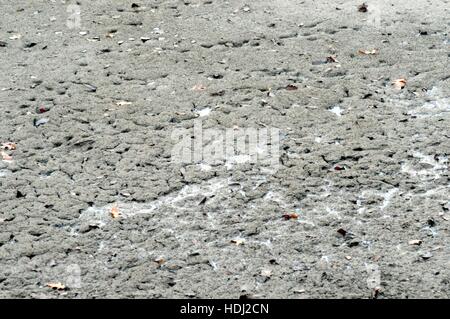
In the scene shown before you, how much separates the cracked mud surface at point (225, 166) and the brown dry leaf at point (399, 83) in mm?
59

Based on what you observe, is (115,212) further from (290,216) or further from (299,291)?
(299,291)

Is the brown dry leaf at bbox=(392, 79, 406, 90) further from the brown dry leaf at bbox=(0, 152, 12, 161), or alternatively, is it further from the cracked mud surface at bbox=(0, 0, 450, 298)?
the brown dry leaf at bbox=(0, 152, 12, 161)

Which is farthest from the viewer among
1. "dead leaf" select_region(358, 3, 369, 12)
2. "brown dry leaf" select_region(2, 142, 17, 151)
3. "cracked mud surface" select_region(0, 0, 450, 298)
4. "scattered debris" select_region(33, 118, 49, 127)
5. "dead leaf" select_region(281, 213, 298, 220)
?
"dead leaf" select_region(358, 3, 369, 12)

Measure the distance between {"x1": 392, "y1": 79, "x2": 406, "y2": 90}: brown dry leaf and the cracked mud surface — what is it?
0.19ft

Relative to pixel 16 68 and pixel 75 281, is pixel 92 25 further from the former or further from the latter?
pixel 75 281

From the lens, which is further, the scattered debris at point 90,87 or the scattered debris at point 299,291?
the scattered debris at point 90,87

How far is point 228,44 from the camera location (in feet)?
21.7

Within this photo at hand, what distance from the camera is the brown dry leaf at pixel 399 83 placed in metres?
5.84

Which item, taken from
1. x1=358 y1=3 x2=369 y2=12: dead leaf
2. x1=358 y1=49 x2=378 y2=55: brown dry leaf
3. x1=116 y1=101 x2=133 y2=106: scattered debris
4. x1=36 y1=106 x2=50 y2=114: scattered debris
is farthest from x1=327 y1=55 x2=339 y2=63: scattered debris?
x1=36 y1=106 x2=50 y2=114: scattered debris

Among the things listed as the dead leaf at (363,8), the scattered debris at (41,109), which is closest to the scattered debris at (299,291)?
the scattered debris at (41,109)

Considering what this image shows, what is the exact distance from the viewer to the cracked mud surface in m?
4.13

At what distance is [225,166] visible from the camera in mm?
4996

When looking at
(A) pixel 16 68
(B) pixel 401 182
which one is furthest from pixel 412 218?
(A) pixel 16 68

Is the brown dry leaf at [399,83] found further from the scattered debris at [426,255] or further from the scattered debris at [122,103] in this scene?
the scattered debris at [122,103]
